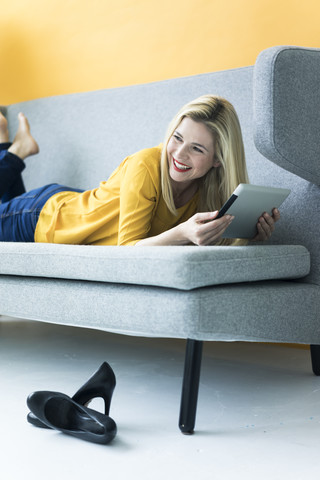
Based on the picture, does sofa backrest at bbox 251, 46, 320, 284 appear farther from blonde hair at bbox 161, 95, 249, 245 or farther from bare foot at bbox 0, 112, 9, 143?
bare foot at bbox 0, 112, 9, 143

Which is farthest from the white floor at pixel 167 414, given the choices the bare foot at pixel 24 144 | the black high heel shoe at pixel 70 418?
the bare foot at pixel 24 144

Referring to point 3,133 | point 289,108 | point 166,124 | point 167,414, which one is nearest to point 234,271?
point 167,414

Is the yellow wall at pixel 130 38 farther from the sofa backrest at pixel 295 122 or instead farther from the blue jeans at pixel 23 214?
the blue jeans at pixel 23 214

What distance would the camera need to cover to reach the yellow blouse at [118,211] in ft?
5.90

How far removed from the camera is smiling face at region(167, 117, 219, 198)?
5.91 feet

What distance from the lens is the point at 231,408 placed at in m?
1.55

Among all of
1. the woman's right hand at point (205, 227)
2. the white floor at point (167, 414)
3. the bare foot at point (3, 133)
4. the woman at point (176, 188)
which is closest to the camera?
the white floor at point (167, 414)

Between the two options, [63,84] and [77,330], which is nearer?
[77,330]

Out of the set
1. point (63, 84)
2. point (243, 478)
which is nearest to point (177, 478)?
point (243, 478)

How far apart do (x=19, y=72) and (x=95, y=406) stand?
2.42 meters

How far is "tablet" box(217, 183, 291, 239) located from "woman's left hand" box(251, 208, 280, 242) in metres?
0.01

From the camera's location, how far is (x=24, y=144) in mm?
2652

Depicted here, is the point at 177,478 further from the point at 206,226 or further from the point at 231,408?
the point at 206,226

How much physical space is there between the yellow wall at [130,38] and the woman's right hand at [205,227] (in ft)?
3.61
